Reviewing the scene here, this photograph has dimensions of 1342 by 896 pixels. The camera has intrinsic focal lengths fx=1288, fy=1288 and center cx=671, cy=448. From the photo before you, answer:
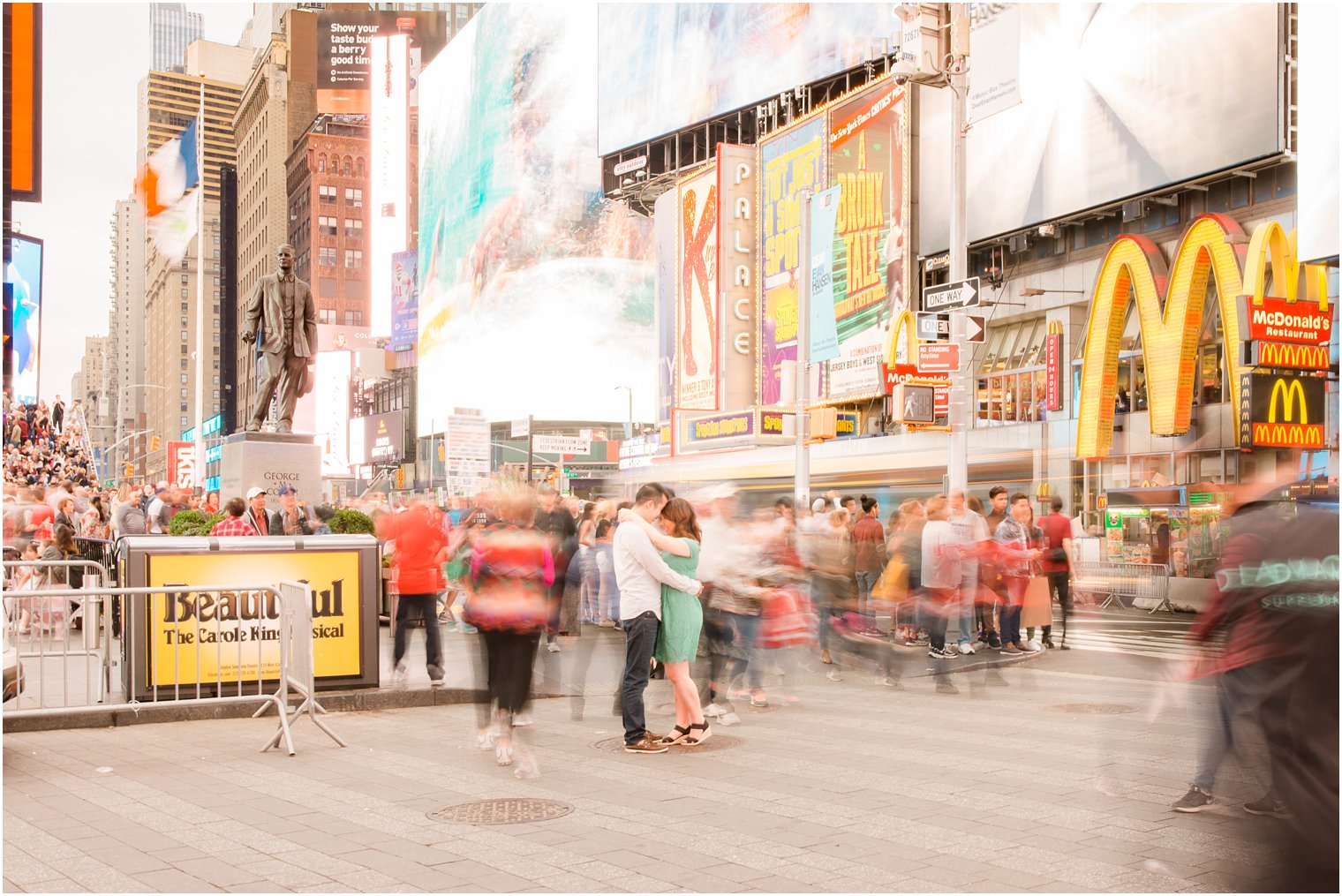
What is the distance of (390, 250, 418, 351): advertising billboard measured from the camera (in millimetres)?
118188

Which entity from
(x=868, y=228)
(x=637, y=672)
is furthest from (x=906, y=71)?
(x=868, y=228)

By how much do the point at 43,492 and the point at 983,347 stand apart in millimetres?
27151

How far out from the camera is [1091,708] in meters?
11.0

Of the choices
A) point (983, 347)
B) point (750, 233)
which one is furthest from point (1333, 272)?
point (750, 233)

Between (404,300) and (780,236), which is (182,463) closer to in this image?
(780,236)

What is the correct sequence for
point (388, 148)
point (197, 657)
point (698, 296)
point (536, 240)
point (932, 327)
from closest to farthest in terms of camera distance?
point (197, 657), point (932, 327), point (698, 296), point (536, 240), point (388, 148)

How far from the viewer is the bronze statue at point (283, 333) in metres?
20.3

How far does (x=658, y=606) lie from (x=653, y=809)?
2256 mm

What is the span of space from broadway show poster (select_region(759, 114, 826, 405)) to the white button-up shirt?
123 feet

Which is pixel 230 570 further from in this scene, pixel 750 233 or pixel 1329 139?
pixel 750 233

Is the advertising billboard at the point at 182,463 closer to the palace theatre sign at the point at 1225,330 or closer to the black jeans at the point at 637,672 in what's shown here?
the palace theatre sign at the point at 1225,330

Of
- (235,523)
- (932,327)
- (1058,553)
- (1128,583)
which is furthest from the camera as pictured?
(1128,583)

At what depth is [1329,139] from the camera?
20031 millimetres

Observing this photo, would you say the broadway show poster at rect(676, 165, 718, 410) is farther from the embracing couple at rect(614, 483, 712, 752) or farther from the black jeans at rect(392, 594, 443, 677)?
the embracing couple at rect(614, 483, 712, 752)
